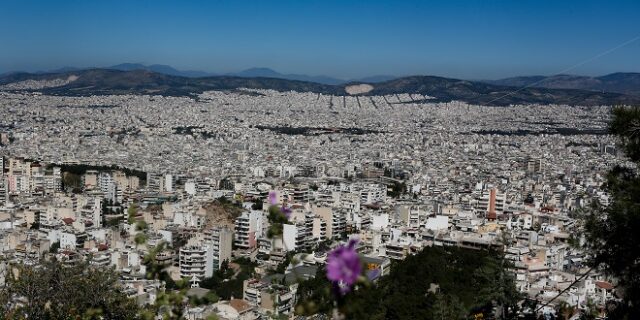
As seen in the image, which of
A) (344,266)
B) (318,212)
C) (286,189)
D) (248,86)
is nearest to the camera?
(344,266)

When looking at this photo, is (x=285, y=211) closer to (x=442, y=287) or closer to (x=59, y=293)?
(x=59, y=293)

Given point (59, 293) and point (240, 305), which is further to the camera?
point (240, 305)

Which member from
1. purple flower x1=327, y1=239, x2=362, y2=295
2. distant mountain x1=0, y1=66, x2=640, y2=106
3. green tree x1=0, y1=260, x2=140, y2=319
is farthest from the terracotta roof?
distant mountain x1=0, y1=66, x2=640, y2=106

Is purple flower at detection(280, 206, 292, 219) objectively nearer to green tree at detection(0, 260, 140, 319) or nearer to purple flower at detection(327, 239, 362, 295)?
purple flower at detection(327, 239, 362, 295)

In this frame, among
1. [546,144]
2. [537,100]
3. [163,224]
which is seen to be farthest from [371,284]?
[537,100]

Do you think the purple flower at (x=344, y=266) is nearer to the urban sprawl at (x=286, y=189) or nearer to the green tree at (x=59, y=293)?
the urban sprawl at (x=286, y=189)

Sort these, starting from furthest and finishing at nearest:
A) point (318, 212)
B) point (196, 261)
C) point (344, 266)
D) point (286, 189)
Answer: point (286, 189) → point (318, 212) → point (196, 261) → point (344, 266)

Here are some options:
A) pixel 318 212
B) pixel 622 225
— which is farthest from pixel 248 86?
pixel 622 225

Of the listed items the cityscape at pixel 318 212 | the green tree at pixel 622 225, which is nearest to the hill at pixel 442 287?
the cityscape at pixel 318 212
